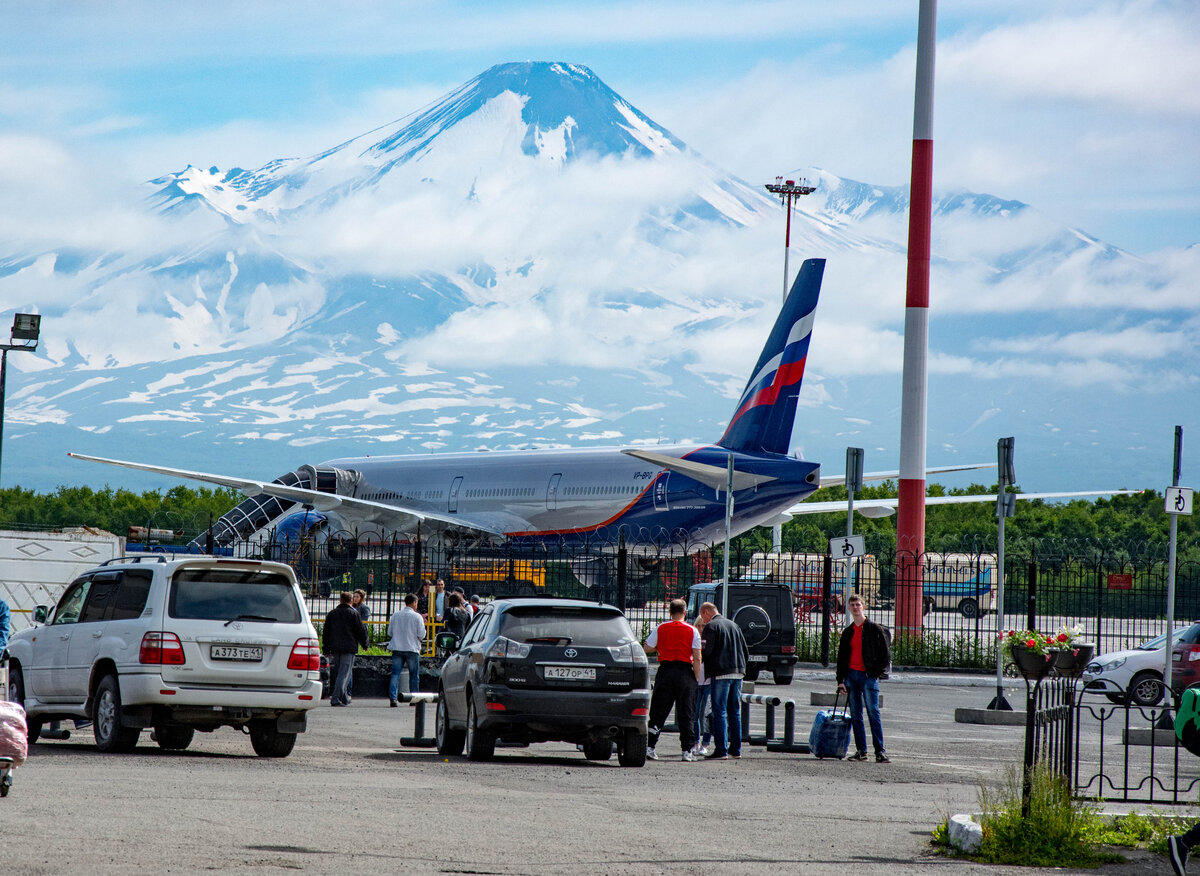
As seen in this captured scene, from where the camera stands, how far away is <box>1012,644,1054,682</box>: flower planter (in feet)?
44.1

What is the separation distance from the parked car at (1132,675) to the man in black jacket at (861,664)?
7.92 m

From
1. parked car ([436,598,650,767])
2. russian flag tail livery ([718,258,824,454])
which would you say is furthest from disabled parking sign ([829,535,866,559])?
russian flag tail livery ([718,258,824,454])

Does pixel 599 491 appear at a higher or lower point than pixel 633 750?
higher

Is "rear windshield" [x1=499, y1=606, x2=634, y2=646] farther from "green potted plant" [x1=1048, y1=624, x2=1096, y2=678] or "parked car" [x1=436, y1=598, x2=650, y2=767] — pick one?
"green potted plant" [x1=1048, y1=624, x2=1096, y2=678]

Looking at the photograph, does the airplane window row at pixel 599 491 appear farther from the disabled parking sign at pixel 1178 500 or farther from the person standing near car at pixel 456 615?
the disabled parking sign at pixel 1178 500

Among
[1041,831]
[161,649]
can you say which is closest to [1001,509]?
[161,649]

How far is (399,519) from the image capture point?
4638cm

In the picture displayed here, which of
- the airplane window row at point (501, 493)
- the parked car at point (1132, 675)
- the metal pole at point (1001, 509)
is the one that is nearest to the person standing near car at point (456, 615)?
the metal pole at point (1001, 509)

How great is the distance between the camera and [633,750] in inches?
599

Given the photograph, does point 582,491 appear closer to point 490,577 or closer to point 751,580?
point 490,577

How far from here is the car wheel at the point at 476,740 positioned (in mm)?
14977

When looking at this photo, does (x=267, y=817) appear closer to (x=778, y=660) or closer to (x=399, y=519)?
(x=778, y=660)

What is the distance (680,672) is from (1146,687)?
33.4 feet

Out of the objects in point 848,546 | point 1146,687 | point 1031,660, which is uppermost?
point 848,546
